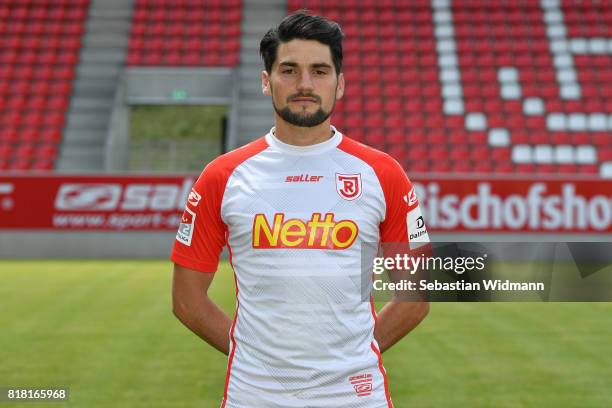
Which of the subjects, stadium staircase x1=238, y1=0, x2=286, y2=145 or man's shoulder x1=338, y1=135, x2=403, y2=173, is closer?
man's shoulder x1=338, y1=135, x2=403, y2=173

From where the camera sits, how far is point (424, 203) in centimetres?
1504

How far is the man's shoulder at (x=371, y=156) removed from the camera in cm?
262

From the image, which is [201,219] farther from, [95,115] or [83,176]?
[95,115]

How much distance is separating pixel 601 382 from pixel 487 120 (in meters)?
14.8

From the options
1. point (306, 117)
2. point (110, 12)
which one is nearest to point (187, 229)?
point (306, 117)

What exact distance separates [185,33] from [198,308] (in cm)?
2109

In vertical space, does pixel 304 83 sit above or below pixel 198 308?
above

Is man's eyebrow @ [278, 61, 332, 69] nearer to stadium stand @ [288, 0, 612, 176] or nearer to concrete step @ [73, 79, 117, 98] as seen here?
stadium stand @ [288, 0, 612, 176]

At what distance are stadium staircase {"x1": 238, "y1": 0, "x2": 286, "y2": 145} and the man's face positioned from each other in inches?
702

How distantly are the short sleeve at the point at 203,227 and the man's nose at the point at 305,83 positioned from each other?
0.37 meters

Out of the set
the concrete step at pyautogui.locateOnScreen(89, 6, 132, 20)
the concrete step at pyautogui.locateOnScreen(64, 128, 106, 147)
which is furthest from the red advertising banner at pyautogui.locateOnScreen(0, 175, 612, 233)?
the concrete step at pyautogui.locateOnScreen(89, 6, 132, 20)

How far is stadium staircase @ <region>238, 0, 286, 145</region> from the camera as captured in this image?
2092cm

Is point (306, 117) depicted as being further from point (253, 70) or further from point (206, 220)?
point (253, 70)

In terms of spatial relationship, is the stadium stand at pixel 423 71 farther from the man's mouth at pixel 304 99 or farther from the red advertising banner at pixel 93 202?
the man's mouth at pixel 304 99
